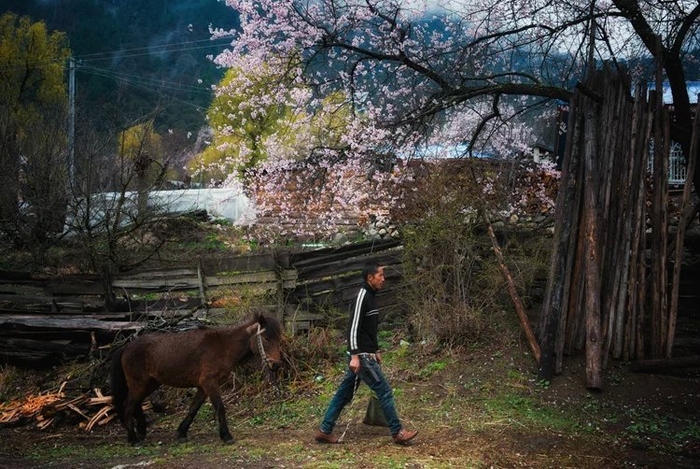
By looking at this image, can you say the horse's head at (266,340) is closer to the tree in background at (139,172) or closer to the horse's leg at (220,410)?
the horse's leg at (220,410)

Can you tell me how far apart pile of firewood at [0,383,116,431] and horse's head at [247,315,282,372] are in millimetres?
3066

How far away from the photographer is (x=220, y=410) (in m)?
7.81

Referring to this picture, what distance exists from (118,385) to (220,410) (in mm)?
1679

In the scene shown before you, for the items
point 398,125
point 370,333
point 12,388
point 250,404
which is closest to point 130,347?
point 250,404

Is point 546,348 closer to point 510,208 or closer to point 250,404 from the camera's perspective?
point 250,404

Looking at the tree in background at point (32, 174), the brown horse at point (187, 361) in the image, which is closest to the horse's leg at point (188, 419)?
the brown horse at point (187, 361)

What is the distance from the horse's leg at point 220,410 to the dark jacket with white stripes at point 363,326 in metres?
1.95

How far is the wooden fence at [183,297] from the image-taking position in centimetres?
1189

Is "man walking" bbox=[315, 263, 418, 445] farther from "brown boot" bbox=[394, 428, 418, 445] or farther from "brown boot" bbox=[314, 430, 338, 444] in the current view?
"brown boot" bbox=[314, 430, 338, 444]

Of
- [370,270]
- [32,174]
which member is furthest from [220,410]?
[32,174]

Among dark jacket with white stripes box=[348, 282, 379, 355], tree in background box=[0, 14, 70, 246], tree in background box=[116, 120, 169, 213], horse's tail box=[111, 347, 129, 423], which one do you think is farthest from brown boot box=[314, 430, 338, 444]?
tree in background box=[0, 14, 70, 246]

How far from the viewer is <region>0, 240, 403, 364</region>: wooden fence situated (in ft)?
39.0

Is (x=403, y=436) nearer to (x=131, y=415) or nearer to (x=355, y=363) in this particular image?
(x=355, y=363)

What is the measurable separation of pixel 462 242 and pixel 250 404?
14.1 feet
